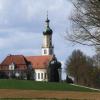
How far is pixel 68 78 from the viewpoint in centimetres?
12388

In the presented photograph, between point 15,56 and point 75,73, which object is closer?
point 75,73

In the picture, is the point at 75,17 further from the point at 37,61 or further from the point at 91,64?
the point at 37,61

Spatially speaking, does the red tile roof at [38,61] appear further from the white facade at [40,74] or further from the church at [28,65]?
the white facade at [40,74]

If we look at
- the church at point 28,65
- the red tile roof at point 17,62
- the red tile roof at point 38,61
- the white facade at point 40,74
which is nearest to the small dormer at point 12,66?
the church at point 28,65

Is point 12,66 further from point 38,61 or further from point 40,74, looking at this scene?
point 38,61

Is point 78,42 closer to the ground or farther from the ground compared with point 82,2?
closer to the ground

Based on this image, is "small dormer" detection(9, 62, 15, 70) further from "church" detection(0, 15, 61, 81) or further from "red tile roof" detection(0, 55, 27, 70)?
"red tile roof" detection(0, 55, 27, 70)

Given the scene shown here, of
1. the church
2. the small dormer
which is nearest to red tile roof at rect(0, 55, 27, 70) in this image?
the church

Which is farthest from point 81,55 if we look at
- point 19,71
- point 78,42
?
point 78,42

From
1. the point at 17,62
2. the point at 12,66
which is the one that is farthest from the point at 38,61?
the point at 12,66

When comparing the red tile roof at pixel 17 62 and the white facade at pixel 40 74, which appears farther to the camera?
the white facade at pixel 40 74

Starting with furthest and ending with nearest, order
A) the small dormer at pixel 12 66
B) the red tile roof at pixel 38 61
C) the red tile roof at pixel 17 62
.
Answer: the red tile roof at pixel 38 61 < the red tile roof at pixel 17 62 < the small dormer at pixel 12 66

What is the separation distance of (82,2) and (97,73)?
88204mm

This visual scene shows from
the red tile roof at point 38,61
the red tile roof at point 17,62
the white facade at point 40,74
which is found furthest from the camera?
the red tile roof at point 38,61
